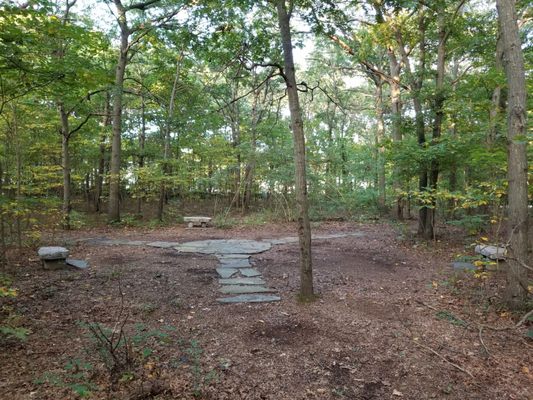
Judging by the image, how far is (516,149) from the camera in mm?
3943

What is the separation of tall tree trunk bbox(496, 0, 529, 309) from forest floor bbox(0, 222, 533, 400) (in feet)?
1.68

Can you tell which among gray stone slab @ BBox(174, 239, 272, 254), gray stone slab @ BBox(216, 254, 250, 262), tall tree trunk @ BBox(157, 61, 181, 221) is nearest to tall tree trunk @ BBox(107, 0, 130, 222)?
tall tree trunk @ BBox(157, 61, 181, 221)

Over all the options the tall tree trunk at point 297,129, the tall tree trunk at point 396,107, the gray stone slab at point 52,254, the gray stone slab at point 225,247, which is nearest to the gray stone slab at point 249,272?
the gray stone slab at point 225,247

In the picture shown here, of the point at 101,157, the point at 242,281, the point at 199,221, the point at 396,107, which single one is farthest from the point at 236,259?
the point at 101,157

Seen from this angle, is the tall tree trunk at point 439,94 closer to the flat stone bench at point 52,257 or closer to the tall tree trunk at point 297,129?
the tall tree trunk at point 297,129

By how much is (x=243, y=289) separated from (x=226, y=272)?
89 centimetres

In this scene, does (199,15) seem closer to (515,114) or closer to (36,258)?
(515,114)

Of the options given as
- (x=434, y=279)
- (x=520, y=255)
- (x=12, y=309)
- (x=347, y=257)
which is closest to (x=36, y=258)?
(x=12, y=309)

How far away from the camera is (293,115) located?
4215 millimetres

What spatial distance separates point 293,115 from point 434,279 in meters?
3.89

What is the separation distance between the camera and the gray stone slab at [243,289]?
15.6ft

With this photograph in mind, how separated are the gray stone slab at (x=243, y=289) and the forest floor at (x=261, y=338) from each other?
18cm

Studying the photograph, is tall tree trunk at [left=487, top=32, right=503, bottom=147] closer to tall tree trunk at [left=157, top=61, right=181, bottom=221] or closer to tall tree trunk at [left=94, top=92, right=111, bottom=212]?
tall tree trunk at [left=157, top=61, right=181, bottom=221]

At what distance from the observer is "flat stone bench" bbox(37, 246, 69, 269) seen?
5378mm
